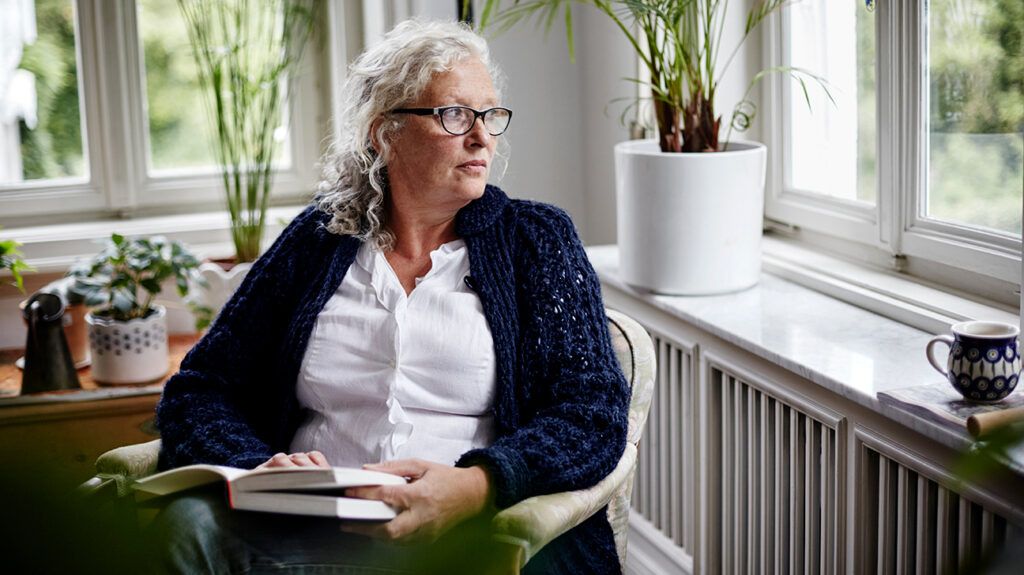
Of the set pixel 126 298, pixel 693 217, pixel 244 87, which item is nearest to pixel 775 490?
pixel 693 217

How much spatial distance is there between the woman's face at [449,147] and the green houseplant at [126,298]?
35.6 inches

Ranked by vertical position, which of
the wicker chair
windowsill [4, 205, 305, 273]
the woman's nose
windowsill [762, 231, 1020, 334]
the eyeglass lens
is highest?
the eyeglass lens

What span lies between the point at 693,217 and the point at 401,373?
0.62 metres

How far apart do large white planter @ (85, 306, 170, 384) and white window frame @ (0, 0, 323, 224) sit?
62cm

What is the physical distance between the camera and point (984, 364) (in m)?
1.35

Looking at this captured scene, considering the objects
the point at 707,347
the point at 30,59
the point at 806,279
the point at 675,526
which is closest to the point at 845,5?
the point at 806,279

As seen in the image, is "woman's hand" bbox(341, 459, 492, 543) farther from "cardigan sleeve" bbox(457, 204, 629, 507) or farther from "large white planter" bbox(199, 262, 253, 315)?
"large white planter" bbox(199, 262, 253, 315)

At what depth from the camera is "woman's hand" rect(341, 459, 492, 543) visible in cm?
136

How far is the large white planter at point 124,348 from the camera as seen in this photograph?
7.79 feet

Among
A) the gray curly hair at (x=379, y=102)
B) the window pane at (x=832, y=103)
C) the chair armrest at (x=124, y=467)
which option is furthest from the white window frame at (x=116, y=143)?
the chair armrest at (x=124, y=467)

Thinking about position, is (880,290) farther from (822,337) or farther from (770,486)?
(770,486)

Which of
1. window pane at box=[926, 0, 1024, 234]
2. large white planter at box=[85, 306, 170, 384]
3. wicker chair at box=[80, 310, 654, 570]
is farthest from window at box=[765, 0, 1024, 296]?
large white planter at box=[85, 306, 170, 384]

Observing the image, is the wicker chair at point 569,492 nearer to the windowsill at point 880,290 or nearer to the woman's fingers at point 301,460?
the woman's fingers at point 301,460

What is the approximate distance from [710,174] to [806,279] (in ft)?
1.01
